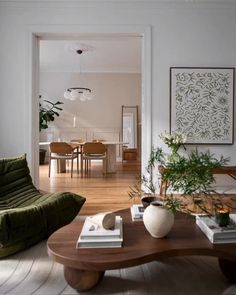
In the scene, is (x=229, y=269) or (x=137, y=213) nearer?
(x=229, y=269)

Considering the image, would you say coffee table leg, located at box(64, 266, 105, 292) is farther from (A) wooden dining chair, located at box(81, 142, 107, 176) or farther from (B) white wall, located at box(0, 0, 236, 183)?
(A) wooden dining chair, located at box(81, 142, 107, 176)

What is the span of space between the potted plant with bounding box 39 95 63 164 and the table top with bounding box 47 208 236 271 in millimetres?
6427

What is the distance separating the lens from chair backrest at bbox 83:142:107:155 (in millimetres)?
6230

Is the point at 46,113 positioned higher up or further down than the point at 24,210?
higher up

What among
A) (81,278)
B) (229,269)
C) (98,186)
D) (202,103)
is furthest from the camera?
(98,186)

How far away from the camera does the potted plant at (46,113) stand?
8154 millimetres

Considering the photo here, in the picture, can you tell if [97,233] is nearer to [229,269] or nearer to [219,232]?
[219,232]

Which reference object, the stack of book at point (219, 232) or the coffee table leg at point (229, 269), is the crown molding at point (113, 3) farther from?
the coffee table leg at point (229, 269)

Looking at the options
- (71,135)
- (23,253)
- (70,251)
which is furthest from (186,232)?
(71,135)

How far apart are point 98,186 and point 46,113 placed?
3.82m

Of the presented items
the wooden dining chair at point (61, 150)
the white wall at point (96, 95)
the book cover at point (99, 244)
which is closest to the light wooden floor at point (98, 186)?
the wooden dining chair at point (61, 150)

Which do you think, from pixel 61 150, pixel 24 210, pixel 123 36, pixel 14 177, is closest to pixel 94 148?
pixel 61 150

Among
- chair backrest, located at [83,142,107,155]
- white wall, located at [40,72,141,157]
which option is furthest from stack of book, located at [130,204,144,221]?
white wall, located at [40,72,141,157]

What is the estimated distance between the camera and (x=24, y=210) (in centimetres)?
236
